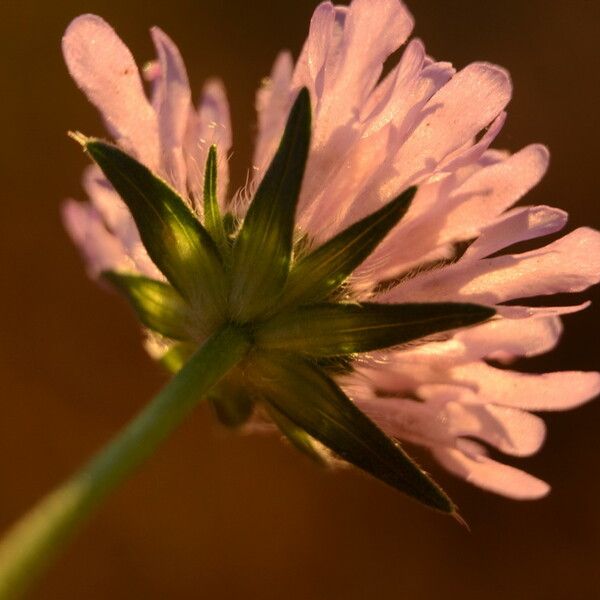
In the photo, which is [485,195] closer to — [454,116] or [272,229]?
[454,116]

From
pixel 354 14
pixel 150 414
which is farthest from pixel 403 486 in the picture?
pixel 354 14

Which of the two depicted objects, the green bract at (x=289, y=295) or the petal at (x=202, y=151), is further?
the petal at (x=202, y=151)

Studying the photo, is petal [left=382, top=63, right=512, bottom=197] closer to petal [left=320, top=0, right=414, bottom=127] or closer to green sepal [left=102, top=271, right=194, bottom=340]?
petal [left=320, top=0, right=414, bottom=127]

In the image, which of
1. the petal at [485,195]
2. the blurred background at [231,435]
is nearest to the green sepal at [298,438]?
the petal at [485,195]

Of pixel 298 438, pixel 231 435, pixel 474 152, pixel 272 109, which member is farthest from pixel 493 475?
pixel 231 435

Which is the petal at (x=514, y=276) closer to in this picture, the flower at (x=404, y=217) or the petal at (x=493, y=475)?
the flower at (x=404, y=217)

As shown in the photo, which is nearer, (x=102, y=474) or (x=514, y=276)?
(x=102, y=474)
